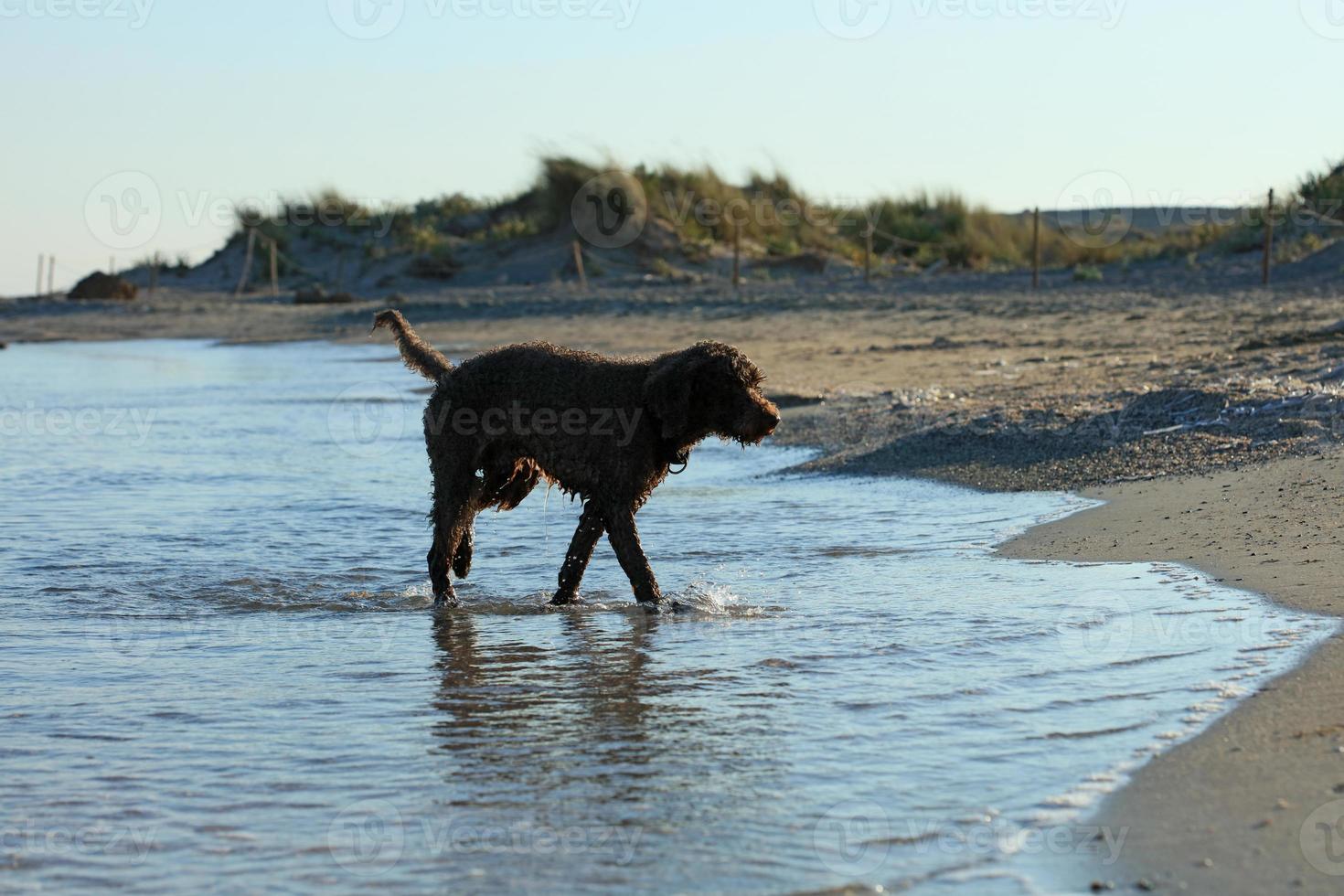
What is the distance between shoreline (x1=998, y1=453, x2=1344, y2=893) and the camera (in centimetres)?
360

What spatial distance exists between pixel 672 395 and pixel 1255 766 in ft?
10.8

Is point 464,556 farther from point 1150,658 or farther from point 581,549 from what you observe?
point 1150,658

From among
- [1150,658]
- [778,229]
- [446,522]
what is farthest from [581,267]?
[1150,658]

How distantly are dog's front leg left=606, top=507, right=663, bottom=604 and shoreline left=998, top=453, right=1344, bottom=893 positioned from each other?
6.17 ft

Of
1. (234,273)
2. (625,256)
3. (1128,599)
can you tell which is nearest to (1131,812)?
(1128,599)

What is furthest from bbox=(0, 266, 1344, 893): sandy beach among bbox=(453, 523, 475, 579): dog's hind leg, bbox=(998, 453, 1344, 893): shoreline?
bbox=(453, 523, 475, 579): dog's hind leg

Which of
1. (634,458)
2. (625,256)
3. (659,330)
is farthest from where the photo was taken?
(625,256)

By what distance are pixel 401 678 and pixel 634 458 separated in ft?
5.47

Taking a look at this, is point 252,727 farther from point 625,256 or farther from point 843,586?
point 625,256

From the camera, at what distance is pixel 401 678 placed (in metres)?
5.94

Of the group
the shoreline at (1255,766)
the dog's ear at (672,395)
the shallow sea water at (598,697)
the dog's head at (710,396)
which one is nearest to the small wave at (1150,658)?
the shallow sea water at (598,697)

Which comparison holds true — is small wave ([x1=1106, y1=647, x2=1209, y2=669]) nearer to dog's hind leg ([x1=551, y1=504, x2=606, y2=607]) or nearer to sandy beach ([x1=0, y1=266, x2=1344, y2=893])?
sandy beach ([x1=0, y1=266, x2=1344, y2=893])

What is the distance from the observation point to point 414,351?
7898 millimetres

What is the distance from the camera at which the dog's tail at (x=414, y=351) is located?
779cm
